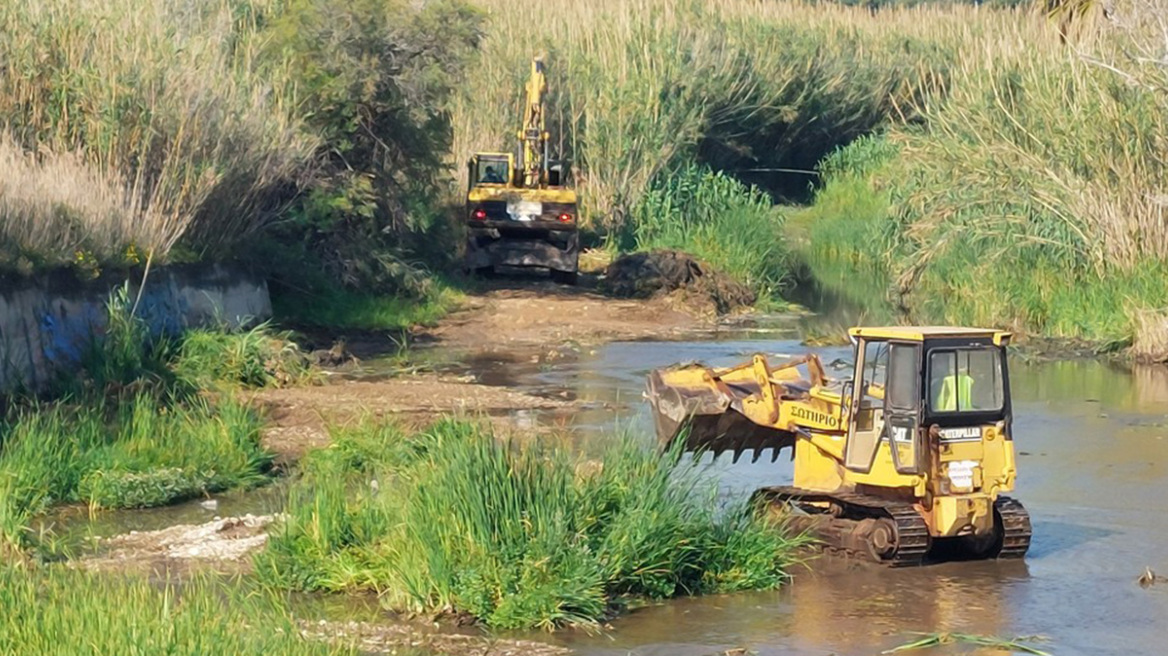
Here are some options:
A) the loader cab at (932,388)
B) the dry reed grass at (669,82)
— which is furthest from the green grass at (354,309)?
the loader cab at (932,388)

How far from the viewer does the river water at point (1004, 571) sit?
11125 millimetres

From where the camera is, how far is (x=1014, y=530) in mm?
13219

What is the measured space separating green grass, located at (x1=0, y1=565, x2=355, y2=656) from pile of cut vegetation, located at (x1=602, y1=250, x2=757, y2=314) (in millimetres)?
19933

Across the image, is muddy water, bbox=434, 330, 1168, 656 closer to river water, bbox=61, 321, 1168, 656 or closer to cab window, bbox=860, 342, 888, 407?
river water, bbox=61, 321, 1168, 656

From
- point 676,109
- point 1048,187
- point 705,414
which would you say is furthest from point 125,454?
point 676,109

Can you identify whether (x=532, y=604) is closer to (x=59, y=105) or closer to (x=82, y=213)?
(x=82, y=213)

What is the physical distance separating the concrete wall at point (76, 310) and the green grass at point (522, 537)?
5.80 metres

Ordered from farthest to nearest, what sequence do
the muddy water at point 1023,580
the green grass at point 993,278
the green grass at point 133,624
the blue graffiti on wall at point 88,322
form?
the green grass at point 993,278 < the blue graffiti on wall at point 88,322 < the muddy water at point 1023,580 < the green grass at point 133,624

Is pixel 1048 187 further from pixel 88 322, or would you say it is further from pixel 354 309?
pixel 88 322

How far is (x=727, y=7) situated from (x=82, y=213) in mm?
31358

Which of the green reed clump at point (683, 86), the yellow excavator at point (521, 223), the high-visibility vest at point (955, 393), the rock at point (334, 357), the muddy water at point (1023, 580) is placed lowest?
the muddy water at point (1023, 580)

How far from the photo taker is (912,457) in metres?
12.7

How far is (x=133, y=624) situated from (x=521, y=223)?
21.3 meters

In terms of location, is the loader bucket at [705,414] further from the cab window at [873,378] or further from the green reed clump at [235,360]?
the green reed clump at [235,360]
